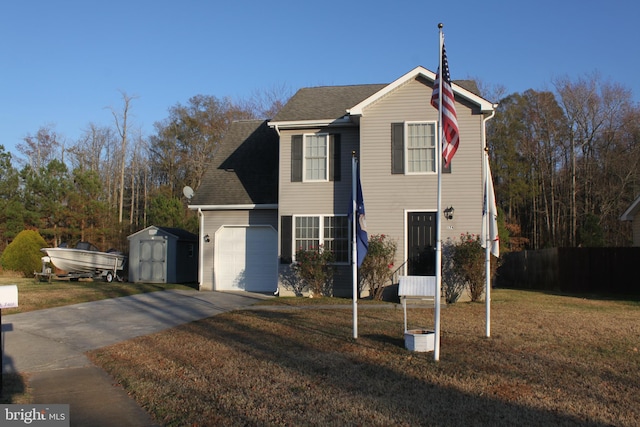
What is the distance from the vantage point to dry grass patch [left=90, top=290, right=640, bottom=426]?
5.46 metres

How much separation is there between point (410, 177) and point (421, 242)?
73.6 inches

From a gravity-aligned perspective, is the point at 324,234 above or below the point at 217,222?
below

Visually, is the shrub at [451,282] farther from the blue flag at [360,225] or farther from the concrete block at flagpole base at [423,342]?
the concrete block at flagpole base at [423,342]

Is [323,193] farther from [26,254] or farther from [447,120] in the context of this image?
[26,254]

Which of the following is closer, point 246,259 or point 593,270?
point 246,259

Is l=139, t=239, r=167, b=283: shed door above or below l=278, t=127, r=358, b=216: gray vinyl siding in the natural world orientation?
below

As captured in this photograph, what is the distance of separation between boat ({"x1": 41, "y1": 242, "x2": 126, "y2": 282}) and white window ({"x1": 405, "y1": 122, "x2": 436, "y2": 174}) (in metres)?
13.5

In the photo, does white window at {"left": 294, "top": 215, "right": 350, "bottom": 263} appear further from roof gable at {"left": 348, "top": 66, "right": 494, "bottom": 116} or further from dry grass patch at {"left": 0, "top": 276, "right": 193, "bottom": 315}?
dry grass patch at {"left": 0, "top": 276, "right": 193, "bottom": 315}

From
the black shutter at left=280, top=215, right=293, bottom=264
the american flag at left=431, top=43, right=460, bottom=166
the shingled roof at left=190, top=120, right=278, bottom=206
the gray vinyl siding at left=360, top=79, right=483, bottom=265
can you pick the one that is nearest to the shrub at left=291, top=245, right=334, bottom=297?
the black shutter at left=280, top=215, right=293, bottom=264

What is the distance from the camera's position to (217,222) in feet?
60.0

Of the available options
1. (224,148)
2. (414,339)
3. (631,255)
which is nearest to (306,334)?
(414,339)

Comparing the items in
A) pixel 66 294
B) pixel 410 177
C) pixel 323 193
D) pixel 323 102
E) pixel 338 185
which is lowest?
pixel 66 294

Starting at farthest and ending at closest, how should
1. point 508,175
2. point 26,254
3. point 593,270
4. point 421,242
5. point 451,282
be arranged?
point 508,175 → point 26,254 → point 593,270 → point 421,242 → point 451,282

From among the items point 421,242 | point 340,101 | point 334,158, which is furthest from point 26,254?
point 421,242
